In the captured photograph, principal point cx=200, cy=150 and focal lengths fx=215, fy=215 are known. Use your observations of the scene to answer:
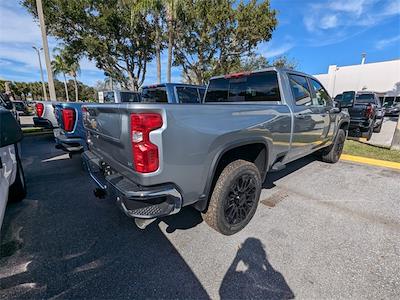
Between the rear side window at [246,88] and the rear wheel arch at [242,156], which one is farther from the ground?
the rear side window at [246,88]

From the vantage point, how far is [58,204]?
340 cm

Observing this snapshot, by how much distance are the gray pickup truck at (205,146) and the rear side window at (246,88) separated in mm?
15

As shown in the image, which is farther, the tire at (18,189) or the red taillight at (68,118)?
the red taillight at (68,118)

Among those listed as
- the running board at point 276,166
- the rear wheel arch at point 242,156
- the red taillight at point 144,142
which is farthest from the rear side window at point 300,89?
the red taillight at point 144,142

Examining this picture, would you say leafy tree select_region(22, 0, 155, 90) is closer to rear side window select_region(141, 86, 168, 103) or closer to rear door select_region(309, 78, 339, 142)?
rear side window select_region(141, 86, 168, 103)

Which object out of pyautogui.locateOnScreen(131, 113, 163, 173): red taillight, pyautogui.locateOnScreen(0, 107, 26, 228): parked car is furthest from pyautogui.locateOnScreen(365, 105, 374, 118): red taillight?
pyautogui.locateOnScreen(0, 107, 26, 228): parked car

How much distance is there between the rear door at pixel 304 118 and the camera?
3.41 meters

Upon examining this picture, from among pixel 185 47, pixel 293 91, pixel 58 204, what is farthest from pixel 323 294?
pixel 185 47

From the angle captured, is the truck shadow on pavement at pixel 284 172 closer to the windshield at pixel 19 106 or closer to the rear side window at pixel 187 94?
the rear side window at pixel 187 94

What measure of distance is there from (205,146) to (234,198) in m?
0.91

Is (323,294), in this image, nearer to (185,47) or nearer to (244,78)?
(244,78)

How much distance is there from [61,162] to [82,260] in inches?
166

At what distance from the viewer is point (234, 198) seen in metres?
2.61

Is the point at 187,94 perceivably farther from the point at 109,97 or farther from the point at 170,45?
the point at 170,45
